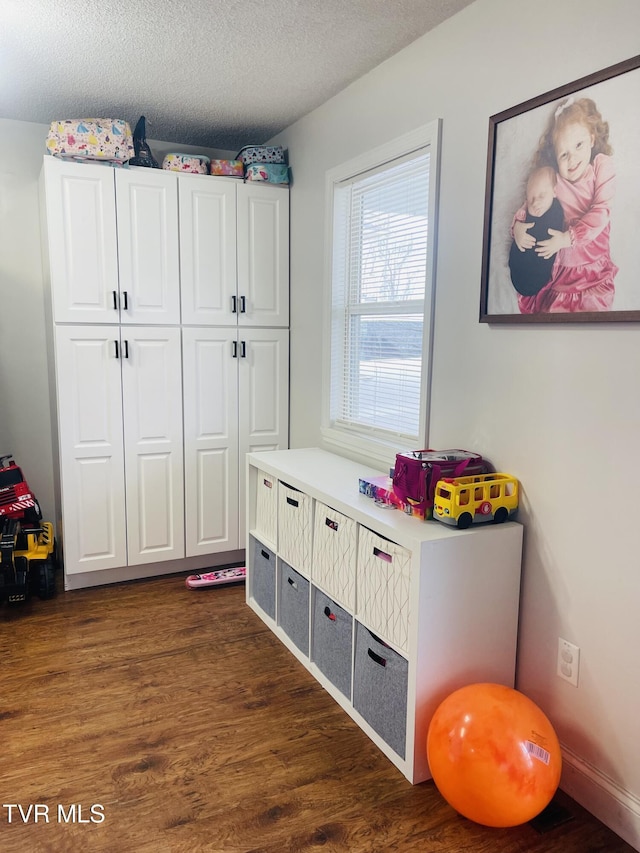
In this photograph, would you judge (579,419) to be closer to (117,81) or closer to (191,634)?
(191,634)

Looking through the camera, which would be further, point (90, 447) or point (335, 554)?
point (90, 447)

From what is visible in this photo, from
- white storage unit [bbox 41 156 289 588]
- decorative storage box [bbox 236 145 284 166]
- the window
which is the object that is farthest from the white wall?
white storage unit [bbox 41 156 289 588]

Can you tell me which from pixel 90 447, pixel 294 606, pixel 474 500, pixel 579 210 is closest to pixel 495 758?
pixel 474 500

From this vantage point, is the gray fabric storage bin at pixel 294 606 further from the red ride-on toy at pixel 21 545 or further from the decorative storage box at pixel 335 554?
the red ride-on toy at pixel 21 545

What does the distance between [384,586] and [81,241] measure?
7.33ft

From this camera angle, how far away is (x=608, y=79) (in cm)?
165

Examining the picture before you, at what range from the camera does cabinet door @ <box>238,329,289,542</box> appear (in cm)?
355

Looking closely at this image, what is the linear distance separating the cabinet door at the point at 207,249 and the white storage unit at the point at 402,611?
1.35 m

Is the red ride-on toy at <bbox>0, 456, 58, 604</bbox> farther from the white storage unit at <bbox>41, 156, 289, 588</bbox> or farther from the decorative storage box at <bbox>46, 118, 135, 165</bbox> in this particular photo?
the decorative storage box at <bbox>46, 118, 135, 165</bbox>

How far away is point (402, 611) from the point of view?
195cm

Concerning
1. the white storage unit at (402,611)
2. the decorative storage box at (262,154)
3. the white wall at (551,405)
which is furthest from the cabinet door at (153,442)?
the white wall at (551,405)

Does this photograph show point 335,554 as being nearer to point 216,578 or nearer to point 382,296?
point 382,296

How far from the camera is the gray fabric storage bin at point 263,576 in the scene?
291 centimetres

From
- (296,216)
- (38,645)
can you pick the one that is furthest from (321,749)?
(296,216)
